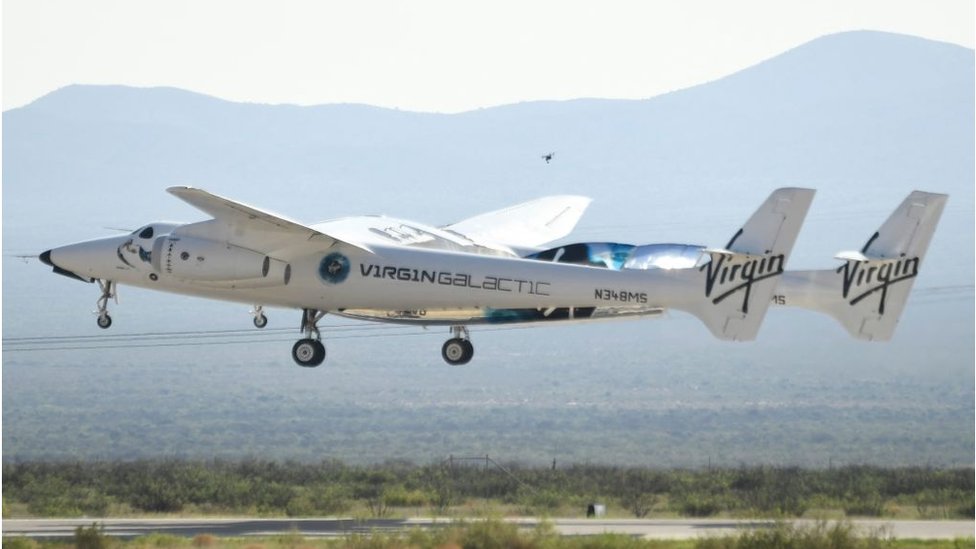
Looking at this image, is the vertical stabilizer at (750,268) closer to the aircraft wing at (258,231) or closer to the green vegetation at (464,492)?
the aircraft wing at (258,231)

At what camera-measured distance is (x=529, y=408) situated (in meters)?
147

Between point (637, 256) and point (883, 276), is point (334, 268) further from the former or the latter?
point (883, 276)

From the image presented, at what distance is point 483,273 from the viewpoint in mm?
43719

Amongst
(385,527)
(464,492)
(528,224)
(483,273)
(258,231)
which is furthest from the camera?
(464,492)

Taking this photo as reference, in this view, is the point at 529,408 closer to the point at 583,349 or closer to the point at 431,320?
the point at 583,349

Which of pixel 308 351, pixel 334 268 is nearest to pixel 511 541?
pixel 334 268

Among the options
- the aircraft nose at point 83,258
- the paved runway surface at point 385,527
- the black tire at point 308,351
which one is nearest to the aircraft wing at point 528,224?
the black tire at point 308,351

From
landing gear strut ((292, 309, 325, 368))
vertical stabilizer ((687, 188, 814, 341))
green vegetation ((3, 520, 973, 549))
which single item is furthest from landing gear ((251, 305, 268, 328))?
vertical stabilizer ((687, 188, 814, 341))

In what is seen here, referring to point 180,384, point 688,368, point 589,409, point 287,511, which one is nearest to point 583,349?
point 688,368

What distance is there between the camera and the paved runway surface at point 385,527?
45906 mm

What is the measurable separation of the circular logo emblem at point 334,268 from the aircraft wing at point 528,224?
6890 mm

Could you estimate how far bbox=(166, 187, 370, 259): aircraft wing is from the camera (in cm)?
4375

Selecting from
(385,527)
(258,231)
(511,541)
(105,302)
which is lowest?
(385,527)

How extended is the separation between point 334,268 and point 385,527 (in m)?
7.03
